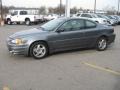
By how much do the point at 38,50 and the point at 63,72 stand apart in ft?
6.83

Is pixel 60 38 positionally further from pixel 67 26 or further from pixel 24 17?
pixel 24 17

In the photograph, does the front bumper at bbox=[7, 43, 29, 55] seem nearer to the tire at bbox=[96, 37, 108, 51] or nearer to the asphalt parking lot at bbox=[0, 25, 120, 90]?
the asphalt parking lot at bbox=[0, 25, 120, 90]

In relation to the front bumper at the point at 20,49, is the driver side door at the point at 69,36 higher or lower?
higher

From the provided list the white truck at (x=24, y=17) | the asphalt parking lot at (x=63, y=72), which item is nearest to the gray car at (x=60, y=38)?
the asphalt parking lot at (x=63, y=72)

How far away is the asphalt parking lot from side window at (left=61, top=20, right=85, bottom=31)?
1.03 meters

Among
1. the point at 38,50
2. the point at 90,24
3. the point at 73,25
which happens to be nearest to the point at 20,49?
the point at 38,50

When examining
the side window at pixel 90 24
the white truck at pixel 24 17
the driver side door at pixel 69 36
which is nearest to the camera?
the driver side door at pixel 69 36

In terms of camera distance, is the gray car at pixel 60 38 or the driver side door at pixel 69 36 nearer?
the gray car at pixel 60 38

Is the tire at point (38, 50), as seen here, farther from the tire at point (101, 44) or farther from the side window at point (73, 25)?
the tire at point (101, 44)

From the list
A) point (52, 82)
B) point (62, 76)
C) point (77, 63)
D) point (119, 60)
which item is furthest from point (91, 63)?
point (52, 82)

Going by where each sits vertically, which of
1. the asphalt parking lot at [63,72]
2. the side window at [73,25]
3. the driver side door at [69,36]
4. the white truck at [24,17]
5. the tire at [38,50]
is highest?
the white truck at [24,17]

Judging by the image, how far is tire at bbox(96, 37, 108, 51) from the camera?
976cm

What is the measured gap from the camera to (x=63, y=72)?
21.3ft

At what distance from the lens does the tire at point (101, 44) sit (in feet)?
32.0
